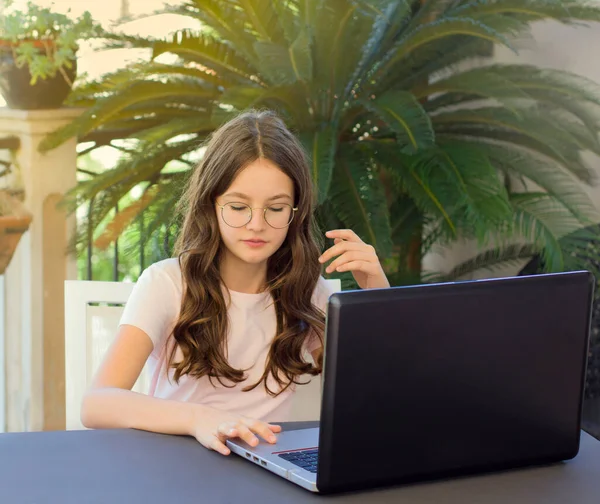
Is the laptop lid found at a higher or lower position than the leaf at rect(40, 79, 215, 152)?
lower

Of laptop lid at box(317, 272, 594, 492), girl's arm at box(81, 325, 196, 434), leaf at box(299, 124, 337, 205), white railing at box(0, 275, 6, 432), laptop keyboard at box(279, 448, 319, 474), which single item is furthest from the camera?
white railing at box(0, 275, 6, 432)

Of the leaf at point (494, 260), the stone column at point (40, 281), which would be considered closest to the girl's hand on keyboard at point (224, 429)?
the leaf at point (494, 260)

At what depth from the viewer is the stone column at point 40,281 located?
132 inches

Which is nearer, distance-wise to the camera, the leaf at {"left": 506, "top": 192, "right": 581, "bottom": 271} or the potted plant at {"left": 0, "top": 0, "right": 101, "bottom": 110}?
the leaf at {"left": 506, "top": 192, "right": 581, "bottom": 271}

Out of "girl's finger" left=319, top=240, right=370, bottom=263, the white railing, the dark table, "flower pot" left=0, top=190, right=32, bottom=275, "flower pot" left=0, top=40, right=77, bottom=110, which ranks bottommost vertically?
the white railing

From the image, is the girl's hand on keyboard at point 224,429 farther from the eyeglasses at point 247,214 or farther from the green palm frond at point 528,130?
the green palm frond at point 528,130

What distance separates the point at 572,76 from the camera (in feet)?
9.39

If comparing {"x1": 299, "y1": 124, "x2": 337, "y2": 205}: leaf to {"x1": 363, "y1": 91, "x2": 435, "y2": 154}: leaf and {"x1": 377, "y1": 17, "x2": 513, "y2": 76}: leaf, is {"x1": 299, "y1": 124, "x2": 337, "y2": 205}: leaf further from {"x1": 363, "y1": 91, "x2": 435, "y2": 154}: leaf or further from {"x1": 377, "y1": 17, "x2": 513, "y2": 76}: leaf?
{"x1": 377, "y1": 17, "x2": 513, "y2": 76}: leaf

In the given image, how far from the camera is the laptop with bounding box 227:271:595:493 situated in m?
1.06

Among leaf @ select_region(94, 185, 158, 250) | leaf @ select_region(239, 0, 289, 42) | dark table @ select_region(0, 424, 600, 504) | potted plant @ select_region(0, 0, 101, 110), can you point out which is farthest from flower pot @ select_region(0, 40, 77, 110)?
dark table @ select_region(0, 424, 600, 504)

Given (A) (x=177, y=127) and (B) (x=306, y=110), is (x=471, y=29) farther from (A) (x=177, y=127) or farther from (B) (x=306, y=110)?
(A) (x=177, y=127)

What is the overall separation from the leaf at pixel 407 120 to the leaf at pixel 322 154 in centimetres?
15

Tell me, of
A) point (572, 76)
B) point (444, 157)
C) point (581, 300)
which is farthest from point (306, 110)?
point (581, 300)

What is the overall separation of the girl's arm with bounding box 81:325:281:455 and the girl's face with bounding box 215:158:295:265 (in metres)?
0.24
